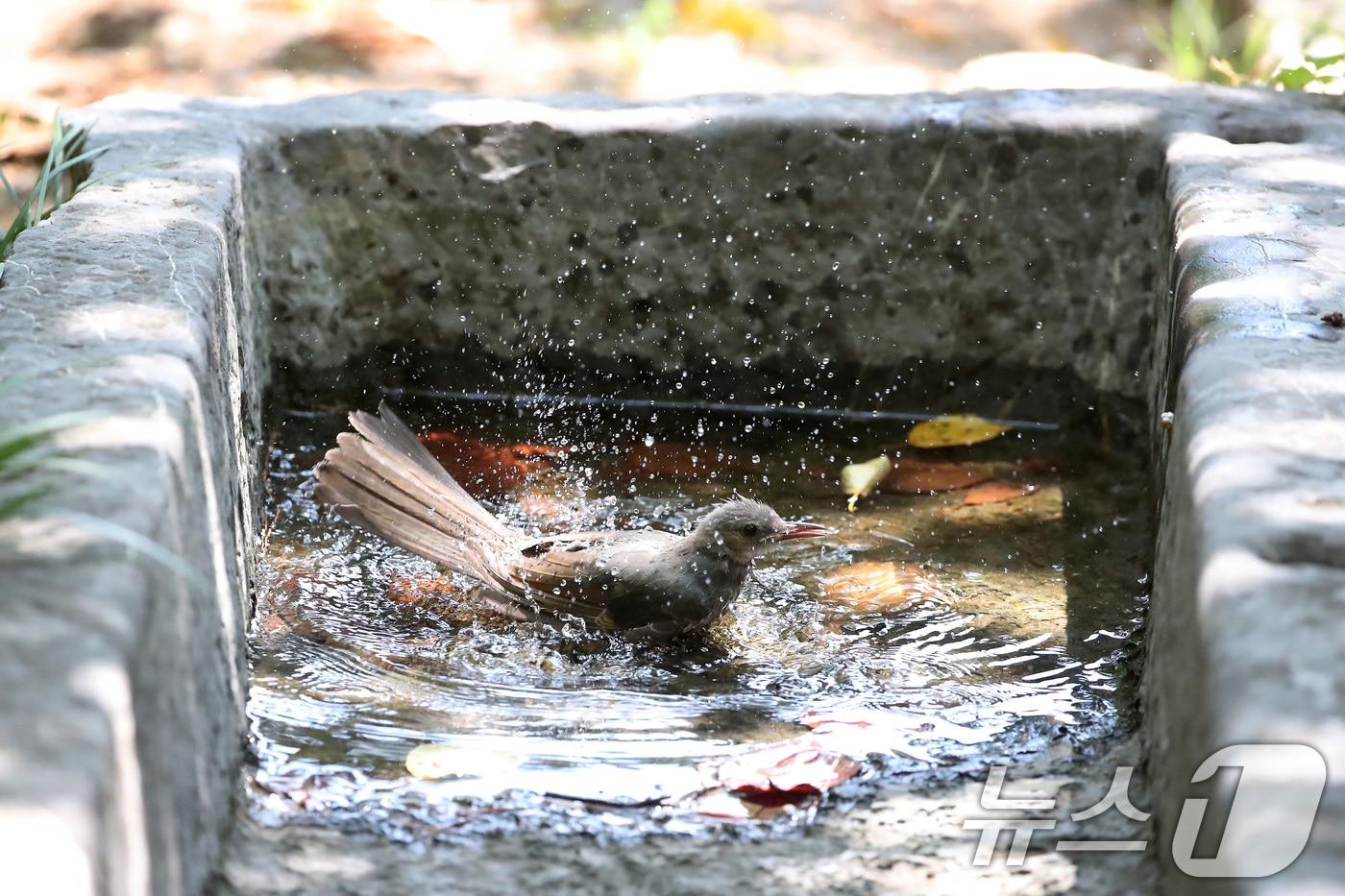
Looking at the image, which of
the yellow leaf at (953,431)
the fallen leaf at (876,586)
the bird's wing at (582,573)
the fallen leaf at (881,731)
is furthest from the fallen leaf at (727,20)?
the fallen leaf at (881,731)

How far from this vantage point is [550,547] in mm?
3688

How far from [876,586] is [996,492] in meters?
0.72

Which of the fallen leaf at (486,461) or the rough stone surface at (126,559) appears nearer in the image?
the rough stone surface at (126,559)

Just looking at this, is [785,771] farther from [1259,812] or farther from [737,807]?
[1259,812]

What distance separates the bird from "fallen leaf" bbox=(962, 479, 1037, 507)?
0.81m

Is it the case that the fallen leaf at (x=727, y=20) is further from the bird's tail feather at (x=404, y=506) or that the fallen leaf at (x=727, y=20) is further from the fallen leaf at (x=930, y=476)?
the bird's tail feather at (x=404, y=506)

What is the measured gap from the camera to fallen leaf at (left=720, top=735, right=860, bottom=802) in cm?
280

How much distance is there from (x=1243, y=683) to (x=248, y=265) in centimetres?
315

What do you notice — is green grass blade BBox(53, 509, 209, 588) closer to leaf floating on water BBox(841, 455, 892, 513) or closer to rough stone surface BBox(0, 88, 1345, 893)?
rough stone surface BBox(0, 88, 1345, 893)

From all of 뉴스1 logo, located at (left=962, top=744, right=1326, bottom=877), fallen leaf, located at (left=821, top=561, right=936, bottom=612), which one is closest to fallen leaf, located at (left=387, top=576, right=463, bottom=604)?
fallen leaf, located at (left=821, top=561, right=936, bottom=612)

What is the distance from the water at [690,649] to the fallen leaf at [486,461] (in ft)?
0.16

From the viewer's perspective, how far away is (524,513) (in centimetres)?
421

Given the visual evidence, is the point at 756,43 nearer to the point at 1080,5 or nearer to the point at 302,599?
the point at 1080,5

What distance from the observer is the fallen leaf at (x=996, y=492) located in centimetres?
430
